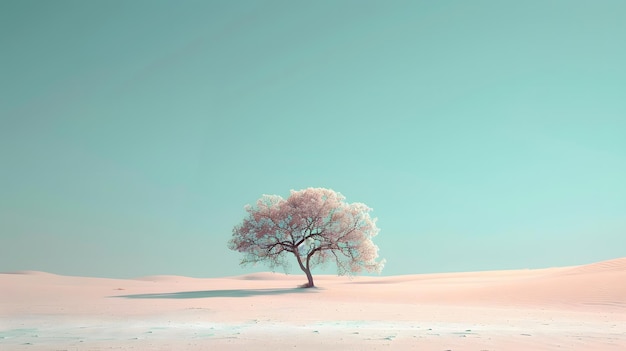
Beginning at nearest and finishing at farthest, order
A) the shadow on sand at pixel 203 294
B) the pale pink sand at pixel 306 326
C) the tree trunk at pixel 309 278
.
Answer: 1. the pale pink sand at pixel 306 326
2. the shadow on sand at pixel 203 294
3. the tree trunk at pixel 309 278

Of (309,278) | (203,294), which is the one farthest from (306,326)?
(309,278)

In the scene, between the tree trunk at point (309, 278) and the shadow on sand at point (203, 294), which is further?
the tree trunk at point (309, 278)

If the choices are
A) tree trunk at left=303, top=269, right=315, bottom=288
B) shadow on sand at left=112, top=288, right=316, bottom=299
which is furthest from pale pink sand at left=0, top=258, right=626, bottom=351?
tree trunk at left=303, top=269, right=315, bottom=288

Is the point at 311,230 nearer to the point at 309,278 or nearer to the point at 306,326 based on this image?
the point at 309,278

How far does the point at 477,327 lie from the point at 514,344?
3.20 meters

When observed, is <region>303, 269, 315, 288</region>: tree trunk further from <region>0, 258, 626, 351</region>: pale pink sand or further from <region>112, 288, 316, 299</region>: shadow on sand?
<region>0, 258, 626, 351</region>: pale pink sand

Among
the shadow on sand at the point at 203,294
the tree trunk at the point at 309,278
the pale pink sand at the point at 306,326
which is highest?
the tree trunk at the point at 309,278

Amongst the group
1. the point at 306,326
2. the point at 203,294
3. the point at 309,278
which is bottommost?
the point at 306,326

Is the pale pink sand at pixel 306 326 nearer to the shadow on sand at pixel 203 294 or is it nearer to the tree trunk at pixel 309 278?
the shadow on sand at pixel 203 294

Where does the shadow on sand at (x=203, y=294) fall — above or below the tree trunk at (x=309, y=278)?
below

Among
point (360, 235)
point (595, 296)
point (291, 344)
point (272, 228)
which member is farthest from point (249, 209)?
point (291, 344)

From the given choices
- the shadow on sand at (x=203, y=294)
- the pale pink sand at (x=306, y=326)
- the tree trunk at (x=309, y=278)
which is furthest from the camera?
the tree trunk at (x=309, y=278)

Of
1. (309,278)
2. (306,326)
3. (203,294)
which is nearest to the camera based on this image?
(306,326)

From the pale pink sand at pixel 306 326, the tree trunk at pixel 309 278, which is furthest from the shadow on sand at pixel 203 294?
the pale pink sand at pixel 306 326
